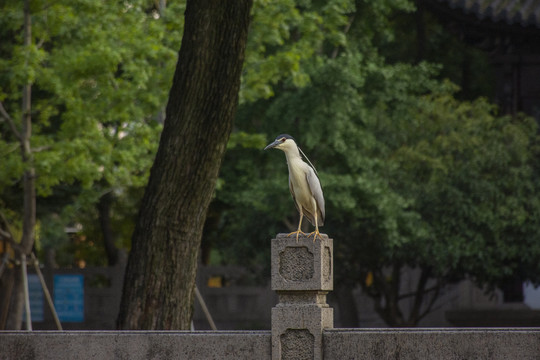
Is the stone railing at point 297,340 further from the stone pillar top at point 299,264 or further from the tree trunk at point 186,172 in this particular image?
the tree trunk at point 186,172

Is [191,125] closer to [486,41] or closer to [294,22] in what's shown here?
[294,22]

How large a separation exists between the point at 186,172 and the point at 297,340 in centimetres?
318

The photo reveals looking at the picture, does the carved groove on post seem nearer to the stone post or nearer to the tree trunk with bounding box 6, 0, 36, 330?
the stone post

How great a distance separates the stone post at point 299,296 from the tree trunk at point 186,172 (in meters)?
2.70

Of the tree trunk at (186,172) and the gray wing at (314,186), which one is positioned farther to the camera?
the tree trunk at (186,172)

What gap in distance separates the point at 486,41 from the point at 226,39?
10357mm

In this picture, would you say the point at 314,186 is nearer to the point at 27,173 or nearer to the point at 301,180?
the point at 301,180

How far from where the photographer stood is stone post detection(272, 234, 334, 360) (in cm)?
805

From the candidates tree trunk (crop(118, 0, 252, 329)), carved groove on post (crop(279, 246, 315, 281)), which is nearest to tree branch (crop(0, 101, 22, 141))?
tree trunk (crop(118, 0, 252, 329))

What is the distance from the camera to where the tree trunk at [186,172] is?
10.6 meters

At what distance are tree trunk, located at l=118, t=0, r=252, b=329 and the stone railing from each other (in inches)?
84.3

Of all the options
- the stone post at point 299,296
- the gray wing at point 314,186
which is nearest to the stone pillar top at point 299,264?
the stone post at point 299,296

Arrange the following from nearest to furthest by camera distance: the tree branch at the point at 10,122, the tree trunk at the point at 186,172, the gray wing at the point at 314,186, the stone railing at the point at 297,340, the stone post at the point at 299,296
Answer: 1. the stone railing at the point at 297,340
2. the stone post at the point at 299,296
3. the gray wing at the point at 314,186
4. the tree trunk at the point at 186,172
5. the tree branch at the point at 10,122

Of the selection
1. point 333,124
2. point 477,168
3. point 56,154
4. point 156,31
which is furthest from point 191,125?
point 477,168
